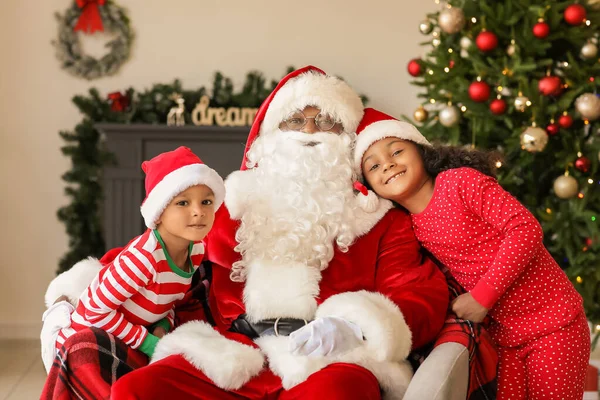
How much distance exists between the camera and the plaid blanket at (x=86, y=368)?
1984 millimetres

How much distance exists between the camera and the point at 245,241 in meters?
2.35

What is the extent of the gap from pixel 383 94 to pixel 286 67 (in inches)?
27.8

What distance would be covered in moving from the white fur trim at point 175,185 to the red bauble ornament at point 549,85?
2.14m

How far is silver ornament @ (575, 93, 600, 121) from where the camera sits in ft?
11.6

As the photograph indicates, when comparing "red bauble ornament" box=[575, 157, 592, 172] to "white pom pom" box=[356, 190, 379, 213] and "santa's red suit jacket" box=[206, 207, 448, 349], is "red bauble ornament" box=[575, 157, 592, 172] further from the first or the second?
"white pom pom" box=[356, 190, 379, 213]

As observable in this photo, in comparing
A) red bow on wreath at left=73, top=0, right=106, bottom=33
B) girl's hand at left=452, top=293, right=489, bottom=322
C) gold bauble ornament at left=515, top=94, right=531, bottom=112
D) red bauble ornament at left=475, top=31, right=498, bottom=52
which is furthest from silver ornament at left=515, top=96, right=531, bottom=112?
red bow on wreath at left=73, top=0, right=106, bottom=33

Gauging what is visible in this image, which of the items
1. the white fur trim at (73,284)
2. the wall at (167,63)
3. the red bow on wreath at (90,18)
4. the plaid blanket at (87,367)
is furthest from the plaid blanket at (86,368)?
the red bow on wreath at (90,18)

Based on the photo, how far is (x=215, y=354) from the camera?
2.01 metres

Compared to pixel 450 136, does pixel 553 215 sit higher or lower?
lower

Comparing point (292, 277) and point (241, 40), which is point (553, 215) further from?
point (241, 40)

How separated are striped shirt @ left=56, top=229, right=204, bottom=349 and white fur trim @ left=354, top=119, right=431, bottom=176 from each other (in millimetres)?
710

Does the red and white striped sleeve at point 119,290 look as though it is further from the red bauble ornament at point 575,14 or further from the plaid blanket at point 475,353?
the red bauble ornament at point 575,14

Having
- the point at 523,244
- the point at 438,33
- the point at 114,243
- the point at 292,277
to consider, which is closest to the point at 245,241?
the point at 292,277

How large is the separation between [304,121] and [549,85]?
165 centimetres
